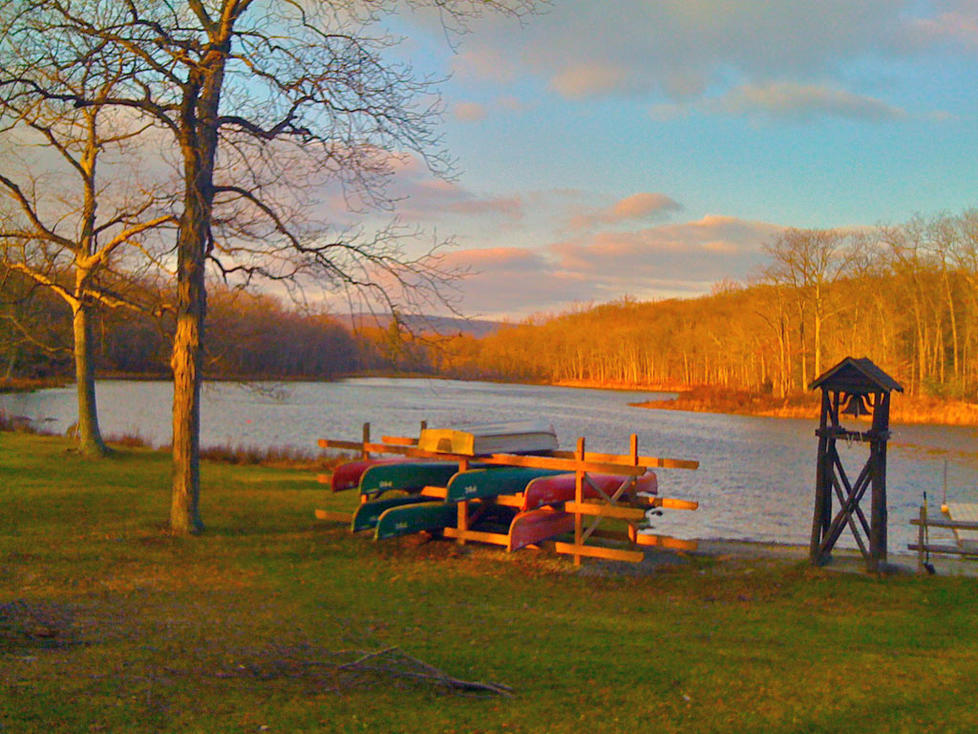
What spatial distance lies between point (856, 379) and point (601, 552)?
3.68 m

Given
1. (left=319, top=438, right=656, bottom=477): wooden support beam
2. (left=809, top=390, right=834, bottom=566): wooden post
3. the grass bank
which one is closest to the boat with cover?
(left=319, top=438, right=656, bottom=477): wooden support beam

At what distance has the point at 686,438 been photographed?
128 feet

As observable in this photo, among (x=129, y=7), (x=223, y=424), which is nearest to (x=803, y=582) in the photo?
(x=129, y=7)

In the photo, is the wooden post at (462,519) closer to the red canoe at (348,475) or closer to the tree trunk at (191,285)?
the red canoe at (348,475)

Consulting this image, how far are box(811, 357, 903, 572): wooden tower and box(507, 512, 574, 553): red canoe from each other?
10.1ft

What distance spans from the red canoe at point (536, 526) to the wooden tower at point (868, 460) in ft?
10.1

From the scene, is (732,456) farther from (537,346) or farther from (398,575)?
(537,346)

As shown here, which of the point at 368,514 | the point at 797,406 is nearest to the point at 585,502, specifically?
the point at 368,514

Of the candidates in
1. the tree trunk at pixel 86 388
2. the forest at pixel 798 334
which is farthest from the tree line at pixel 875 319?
the tree trunk at pixel 86 388

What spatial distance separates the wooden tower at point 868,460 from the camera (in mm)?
9828

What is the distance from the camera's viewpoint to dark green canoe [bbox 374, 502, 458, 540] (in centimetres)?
1062

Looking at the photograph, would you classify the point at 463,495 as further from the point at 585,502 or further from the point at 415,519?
the point at 585,502

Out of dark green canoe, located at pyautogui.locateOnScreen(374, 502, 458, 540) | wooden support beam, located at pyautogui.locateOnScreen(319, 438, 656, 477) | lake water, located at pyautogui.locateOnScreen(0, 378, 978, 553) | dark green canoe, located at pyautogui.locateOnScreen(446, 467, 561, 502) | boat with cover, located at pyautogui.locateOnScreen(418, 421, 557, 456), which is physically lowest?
lake water, located at pyautogui.locateOnScreen(0, 378, 978, 553)

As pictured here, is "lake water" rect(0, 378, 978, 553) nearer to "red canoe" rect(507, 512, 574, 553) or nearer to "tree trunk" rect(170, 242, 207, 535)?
"red canoe" rect(507, 512, 574, 553)
